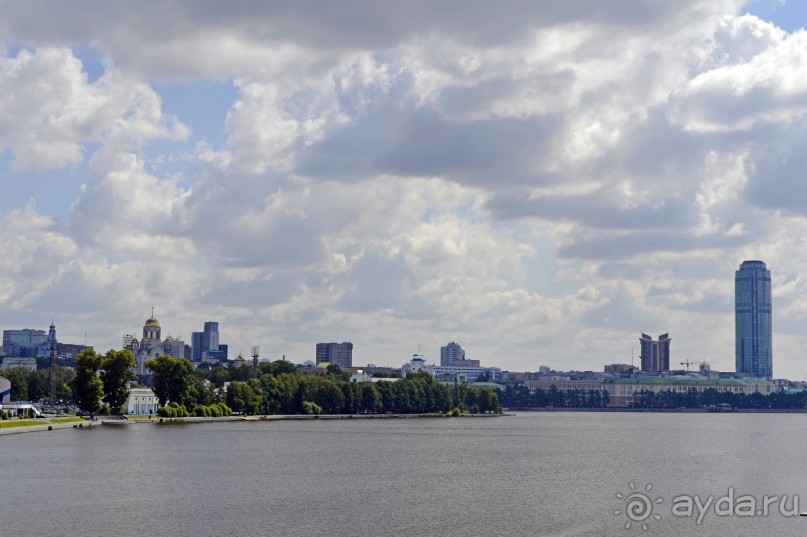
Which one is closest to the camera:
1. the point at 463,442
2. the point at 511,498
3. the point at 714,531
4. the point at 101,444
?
the point at 714,531

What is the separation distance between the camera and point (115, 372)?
19575cm

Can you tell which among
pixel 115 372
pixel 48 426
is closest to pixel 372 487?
pixel 48 426

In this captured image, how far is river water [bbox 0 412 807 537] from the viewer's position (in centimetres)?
7296

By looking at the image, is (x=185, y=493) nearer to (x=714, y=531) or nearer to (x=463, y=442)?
(x=714, y=531)

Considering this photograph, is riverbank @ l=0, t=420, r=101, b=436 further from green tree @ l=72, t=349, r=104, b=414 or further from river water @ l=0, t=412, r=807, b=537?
green tree @ l=72, t=349, r=104, b=414

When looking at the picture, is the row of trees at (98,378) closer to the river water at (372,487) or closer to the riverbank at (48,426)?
the riverbank at (48,426)

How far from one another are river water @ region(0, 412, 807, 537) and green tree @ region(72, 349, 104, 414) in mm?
29915

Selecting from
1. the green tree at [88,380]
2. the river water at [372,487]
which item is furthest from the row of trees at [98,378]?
the river water at [372,487]

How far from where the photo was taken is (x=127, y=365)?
196125mm

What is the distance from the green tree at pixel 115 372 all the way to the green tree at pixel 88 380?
7.51ft

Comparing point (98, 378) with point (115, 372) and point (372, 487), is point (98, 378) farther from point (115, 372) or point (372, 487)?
point (372, 487)

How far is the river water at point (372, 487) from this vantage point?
2873 inches

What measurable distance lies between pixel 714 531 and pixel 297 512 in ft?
88.6

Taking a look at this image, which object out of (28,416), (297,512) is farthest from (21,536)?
(28,416)
